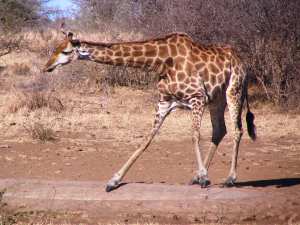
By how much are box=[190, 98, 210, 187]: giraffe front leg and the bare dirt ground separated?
196mm

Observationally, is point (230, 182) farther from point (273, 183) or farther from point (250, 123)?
point (250, 123)

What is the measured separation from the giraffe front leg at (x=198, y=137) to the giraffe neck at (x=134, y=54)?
0.62 m

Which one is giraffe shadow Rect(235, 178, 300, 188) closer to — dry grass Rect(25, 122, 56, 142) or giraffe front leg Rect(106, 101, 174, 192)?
giraffe front leg Rect(106, 101, 174, 192)

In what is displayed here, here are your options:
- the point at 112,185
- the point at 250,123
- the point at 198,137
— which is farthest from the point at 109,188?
the point at 250,123

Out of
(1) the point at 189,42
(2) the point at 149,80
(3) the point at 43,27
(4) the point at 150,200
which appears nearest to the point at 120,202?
(4) the point at 150,200

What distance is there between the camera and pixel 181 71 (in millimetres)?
8680

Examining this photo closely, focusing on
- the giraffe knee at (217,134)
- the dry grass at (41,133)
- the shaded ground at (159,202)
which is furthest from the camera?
the dry grass at (41,133)

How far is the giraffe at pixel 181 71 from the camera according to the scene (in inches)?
331


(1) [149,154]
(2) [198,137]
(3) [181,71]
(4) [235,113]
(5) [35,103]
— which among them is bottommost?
(5) [35,103]

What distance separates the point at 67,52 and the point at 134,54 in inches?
32.4

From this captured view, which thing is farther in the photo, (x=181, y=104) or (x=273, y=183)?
(x=273, y=183)

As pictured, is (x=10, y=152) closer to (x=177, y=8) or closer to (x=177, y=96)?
(x=177, y=96)

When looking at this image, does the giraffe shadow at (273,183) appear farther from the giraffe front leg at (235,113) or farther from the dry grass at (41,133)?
the dry grass at (41,133)

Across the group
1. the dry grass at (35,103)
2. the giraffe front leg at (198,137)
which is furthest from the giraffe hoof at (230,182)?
the dry grass at (35,103)
